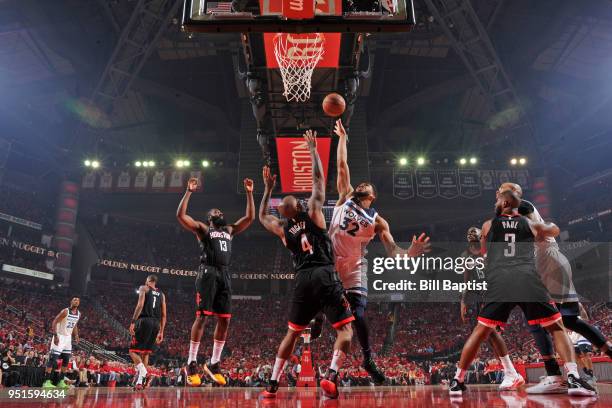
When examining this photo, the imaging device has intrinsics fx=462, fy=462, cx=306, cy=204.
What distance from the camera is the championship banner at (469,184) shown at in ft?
78.9

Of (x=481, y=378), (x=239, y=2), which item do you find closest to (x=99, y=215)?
(x=481, y=378)

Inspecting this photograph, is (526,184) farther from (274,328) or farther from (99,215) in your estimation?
(99,215)

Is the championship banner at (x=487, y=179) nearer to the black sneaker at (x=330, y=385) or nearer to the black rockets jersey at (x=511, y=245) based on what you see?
the black rockets jersey at (x=511, y=245)

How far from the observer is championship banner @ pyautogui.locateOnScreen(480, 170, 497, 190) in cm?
2497

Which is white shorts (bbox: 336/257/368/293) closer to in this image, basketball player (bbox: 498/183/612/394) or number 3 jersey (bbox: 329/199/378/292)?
number 3 jersey (bbox: 329/199/378/292)

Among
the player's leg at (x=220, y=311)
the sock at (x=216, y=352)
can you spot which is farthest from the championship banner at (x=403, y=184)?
the sock at (x=216, y=352)

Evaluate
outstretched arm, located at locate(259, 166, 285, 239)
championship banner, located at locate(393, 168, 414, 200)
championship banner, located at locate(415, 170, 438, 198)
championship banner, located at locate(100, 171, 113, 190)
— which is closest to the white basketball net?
outstretched arm, located at locate(259, 166, 285, 239)

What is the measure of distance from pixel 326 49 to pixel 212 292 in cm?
751

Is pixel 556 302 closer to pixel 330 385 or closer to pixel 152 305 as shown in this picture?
pixel 330 385

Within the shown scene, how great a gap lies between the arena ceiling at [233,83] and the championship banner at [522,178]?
7.93 feet

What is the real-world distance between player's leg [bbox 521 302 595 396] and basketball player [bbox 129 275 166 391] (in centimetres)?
602

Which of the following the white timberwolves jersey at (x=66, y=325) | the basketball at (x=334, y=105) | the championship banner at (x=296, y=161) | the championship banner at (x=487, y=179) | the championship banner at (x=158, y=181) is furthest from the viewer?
the championship banner at (x=158, y=181)

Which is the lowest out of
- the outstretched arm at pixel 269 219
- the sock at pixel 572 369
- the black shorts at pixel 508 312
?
the sock at pixel 572 369

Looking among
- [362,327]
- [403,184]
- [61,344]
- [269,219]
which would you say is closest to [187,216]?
[269,219]
